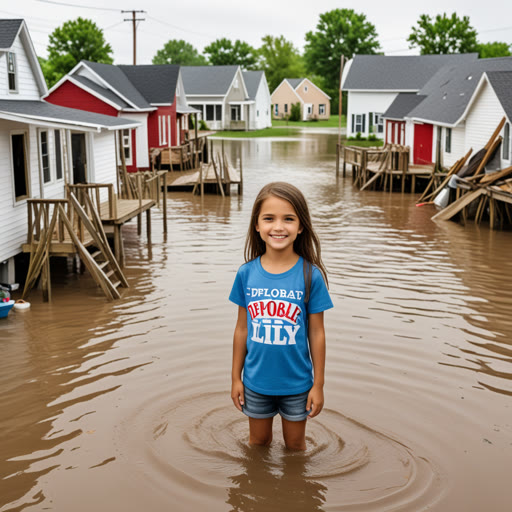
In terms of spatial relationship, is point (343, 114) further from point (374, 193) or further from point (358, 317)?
point (358, 317)

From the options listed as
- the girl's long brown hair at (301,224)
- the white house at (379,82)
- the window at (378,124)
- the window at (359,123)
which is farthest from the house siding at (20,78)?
the window at (378,124)

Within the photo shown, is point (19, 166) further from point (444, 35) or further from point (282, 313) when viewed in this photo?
point (444, 35)

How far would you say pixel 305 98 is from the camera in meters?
108

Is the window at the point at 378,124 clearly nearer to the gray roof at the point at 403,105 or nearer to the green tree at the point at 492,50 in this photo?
the gray roof at the point at 403,105

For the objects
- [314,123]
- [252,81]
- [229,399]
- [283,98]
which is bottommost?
[229,399]

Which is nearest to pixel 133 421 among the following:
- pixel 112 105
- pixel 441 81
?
pixel 112 105

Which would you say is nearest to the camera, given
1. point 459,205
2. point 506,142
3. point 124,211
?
point 124,211

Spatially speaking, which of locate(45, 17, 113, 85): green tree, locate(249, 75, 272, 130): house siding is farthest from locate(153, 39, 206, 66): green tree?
locate(45, 17, 113, 85): green tree

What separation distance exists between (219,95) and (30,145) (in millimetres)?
65103

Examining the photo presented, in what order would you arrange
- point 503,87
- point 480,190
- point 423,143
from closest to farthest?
point 480,190 < point 503,87 < point 423,143

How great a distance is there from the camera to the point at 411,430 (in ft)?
24.8

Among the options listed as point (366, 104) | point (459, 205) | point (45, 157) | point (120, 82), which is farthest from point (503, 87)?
point (366, 104)

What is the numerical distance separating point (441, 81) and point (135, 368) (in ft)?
121

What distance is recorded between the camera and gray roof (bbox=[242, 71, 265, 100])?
3386 inches
